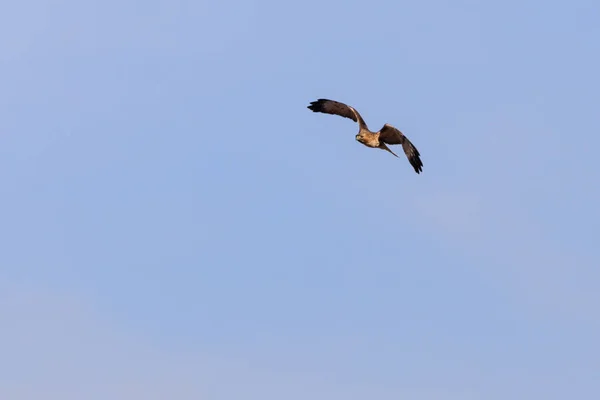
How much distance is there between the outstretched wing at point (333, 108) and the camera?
5878 cm

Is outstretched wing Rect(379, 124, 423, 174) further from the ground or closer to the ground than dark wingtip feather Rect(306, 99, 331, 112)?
closer to the ground

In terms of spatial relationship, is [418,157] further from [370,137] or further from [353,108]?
[353,108]

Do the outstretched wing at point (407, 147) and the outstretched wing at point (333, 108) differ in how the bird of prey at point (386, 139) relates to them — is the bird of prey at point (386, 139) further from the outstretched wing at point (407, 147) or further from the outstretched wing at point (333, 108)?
the outstretched wing at point (333, 108)

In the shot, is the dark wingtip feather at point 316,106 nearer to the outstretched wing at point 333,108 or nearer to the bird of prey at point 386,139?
the outstretched wing at point 333,108

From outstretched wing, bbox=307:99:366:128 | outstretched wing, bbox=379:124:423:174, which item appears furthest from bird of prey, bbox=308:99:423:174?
outstretched wing, bbox=307:99:366:128

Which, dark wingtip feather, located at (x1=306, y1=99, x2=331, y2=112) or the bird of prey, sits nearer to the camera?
the bird of prey

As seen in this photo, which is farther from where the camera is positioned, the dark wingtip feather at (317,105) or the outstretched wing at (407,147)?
the dark wingtip feather at (317,105)

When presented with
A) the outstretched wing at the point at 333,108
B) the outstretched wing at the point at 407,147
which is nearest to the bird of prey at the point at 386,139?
the outstretched wing at the point at 407,147

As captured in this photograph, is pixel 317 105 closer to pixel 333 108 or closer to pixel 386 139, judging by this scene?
pixel 333 108

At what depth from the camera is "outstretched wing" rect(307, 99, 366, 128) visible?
193 feet

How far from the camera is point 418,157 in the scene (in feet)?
173

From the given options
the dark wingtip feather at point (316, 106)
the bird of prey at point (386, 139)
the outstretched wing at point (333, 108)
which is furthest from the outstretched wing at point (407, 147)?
the dark wingtip feather at point (316, 106)

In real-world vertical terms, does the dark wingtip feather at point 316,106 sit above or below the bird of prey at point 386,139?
above

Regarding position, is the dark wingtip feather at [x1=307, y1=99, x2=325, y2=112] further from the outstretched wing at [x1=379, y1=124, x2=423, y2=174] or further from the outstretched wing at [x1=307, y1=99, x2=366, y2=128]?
the outstretched wing at [x1=379, y1=124, x2=423, y2=174]
